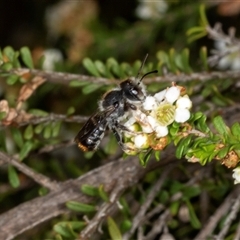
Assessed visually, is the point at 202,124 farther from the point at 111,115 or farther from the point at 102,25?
the point at 102,25

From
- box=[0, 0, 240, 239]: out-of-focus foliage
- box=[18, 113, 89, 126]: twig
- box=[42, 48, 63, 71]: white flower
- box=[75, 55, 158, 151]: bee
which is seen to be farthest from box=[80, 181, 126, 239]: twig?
box=[42, 48, 63, 71]: white flower

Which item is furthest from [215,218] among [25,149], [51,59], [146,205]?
[51,59]

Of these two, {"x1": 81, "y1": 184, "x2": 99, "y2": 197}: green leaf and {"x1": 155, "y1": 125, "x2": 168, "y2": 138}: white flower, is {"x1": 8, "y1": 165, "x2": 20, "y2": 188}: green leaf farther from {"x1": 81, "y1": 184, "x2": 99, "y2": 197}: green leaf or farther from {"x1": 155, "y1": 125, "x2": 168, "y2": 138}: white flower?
{"x1": 155, "y1": 125, "x2": 168, "y2": 138}: white flower

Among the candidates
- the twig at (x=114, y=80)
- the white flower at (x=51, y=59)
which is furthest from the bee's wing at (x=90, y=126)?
the white flower at (x=51, y=59)

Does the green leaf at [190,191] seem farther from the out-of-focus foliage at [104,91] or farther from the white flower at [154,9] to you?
the white flower at [154,9]

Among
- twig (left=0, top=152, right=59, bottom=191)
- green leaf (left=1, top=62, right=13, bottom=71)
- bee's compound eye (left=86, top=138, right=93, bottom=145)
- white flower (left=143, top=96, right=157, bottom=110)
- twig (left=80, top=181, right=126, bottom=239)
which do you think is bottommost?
twig (left=80, top=181, right=126, bottom=239)
